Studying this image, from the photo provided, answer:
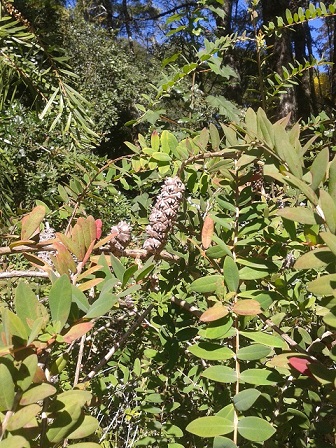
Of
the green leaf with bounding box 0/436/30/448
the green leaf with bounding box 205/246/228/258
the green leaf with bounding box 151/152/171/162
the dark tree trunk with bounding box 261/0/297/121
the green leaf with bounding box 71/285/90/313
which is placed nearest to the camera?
the green leaf with bounding box 0/436/30/448

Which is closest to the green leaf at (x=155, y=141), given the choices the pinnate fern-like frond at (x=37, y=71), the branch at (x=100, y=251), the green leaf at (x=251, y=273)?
the branch at (x=100, y=251)

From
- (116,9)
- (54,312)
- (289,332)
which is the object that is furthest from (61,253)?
(116,9)

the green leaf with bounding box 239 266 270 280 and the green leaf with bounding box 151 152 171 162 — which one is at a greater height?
the green leaf with bounding box 151 152 171 162

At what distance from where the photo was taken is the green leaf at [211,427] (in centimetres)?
34

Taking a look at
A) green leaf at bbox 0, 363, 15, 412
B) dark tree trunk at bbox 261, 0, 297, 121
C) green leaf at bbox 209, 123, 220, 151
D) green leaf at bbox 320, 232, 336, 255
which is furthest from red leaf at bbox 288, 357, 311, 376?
dark tree trunk at bbox 261, 0, 297, 121

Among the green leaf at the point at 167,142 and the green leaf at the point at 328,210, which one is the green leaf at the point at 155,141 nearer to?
the green leaf at the point at 167,142

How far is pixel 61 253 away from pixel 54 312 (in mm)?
88

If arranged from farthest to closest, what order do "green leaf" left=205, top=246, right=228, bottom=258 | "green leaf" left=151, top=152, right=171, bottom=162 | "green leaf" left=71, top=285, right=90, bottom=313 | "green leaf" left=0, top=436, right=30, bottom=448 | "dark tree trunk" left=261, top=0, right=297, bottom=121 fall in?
1. "dark tree trunk" left=261, top=0, right=297, bottom=121
2. "green leaf" left=151, top=152, right=171, bottom=162
3. "green leaf" left=205, top=246, right=228, bottom=258
4. "green leaf" left=71, top=285, right=90, bottom=313
5. "green leaf" left=0, top=436, right=30, bottom=448

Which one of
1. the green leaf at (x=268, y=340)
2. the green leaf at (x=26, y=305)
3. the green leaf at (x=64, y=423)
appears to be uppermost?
the green leaf at (x=26, y=305)

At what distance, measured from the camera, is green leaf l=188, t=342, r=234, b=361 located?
0.39 meters

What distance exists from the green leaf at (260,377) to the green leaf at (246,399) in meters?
0.02

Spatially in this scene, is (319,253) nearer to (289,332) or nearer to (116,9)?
(289,332)

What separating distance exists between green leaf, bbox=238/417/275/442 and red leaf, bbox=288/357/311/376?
5 centimetres

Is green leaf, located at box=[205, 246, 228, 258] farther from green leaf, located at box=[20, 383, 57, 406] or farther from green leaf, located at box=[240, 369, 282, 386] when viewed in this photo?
green leaf, located at box=[20, 383, 57, 406]
